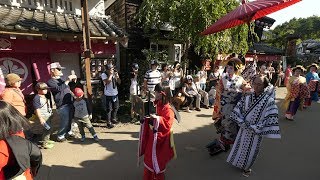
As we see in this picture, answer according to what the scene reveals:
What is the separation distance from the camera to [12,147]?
2.05 metres

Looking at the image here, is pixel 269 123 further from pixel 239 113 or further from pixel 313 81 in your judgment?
pixel 313 81

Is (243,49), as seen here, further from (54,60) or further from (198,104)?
(54,60)

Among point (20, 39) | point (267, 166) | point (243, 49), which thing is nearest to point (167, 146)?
point (267, 166)

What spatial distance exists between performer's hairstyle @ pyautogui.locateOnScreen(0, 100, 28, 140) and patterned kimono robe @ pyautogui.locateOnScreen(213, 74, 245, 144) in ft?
12.0

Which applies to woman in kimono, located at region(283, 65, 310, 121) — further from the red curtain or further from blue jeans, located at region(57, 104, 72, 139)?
the red curtain

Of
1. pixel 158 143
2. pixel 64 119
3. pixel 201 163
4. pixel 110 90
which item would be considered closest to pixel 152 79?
pixel 110 90

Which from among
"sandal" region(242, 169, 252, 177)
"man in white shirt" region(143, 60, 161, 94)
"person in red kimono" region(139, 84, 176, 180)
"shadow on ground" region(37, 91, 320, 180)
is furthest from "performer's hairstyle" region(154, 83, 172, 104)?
"man in white shirt" region(143, 60, 161, 94)

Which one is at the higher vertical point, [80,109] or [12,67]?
[12,67]

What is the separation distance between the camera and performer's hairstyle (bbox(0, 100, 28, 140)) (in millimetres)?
2016

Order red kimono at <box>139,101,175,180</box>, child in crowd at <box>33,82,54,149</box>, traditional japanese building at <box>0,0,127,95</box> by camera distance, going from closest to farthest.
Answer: red kimono at <box>139,101,175,180</box> → child in crowd at <box>33,82,54,149</box> → traditional japanese building at <box>0,0,127,95</box>

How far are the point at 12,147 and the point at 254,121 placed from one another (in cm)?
340

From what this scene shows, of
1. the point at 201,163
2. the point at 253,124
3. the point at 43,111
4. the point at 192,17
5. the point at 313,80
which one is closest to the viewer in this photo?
the point at 253,124

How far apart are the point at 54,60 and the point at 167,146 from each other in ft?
16.8

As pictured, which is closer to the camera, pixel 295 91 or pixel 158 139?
pixel 158 139
